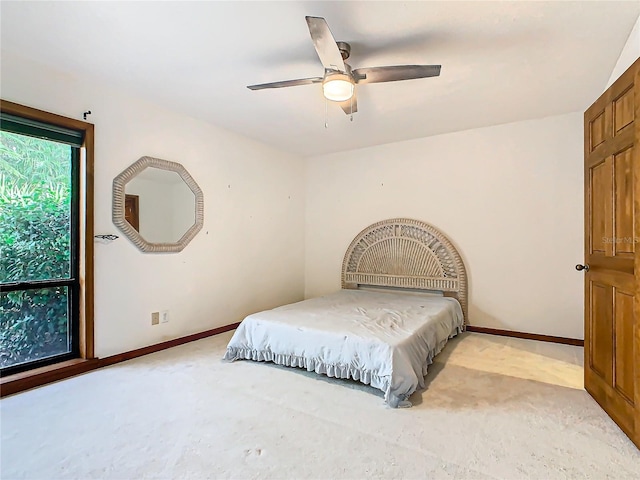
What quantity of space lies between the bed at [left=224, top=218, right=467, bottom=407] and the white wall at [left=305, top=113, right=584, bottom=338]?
0.24m

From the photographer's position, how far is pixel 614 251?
82.7 inches

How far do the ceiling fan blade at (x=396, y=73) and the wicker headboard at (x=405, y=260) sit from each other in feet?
7.90

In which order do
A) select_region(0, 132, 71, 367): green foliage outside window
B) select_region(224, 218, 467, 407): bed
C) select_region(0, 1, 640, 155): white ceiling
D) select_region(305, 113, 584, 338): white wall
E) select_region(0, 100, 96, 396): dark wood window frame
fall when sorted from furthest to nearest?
select_region(305, 113, 584, 338): white wall < select_region(0, 100, 96, 396): dark wood window frame < select_region(0, 132, 71, 367): green foliage outside window < select_region(224, 218, 467, 407): bed < select_region(0, 1, 640, 155): white ceiling

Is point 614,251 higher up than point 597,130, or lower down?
lower down

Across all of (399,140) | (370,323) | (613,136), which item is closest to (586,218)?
(613,136)

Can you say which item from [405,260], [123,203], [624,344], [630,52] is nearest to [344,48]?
[630,52]

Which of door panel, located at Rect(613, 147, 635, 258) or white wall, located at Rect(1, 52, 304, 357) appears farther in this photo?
white wall, located at Rect(1, 52, 304, 357)

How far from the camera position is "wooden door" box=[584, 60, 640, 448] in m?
1.86

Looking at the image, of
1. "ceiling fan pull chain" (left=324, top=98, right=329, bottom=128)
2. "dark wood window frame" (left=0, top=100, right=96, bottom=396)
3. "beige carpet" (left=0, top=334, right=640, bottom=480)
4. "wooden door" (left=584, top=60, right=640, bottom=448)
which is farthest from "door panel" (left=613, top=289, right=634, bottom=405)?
"dark wood window frame" (left=0, top=100, right=96, bottom=396)

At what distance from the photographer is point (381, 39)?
7.39ft

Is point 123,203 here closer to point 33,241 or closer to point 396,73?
point 33,241

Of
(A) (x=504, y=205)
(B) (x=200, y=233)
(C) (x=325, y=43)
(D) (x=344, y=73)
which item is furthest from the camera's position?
(A) (x=504, y=205)

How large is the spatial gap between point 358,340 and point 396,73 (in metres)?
1.79

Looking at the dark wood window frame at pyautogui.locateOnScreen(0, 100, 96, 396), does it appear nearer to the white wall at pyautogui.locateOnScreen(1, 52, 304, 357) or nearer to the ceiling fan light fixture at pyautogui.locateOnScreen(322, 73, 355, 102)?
the white wall at pyautogui.locateOnScreen(1, 52, 304, 357)
